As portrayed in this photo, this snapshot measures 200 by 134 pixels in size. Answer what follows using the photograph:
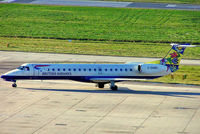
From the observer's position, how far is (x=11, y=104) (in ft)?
155

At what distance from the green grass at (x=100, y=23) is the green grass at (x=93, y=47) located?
3.30 m

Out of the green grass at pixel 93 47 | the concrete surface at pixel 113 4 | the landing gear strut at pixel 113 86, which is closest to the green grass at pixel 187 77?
the landing gear strut at pixel 113 86

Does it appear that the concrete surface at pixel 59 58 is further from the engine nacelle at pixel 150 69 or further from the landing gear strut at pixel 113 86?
the landing gear strut at pixel 113 86

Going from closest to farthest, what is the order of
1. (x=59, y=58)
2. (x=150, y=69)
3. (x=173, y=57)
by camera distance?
(x=150, y=69) < (x=173, y=57) < (x=59, y=58)

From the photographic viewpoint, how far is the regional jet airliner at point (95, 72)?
53625 millimetres

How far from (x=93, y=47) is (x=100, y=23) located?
1560 cm

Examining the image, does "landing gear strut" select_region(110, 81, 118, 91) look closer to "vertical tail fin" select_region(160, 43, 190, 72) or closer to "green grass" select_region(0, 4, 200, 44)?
"vertical tail fin" select_region(160, 43, 190, 72)

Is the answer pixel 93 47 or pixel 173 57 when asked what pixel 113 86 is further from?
pixel 93 47

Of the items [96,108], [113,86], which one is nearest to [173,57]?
[113,86]

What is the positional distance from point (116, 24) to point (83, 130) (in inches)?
2299

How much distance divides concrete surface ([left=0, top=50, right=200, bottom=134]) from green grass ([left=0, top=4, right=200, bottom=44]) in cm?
3242

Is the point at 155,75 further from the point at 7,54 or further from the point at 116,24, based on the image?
the point at 116,24

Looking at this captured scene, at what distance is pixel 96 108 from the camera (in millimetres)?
45844

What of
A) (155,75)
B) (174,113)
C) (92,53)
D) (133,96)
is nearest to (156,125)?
(174,113)
